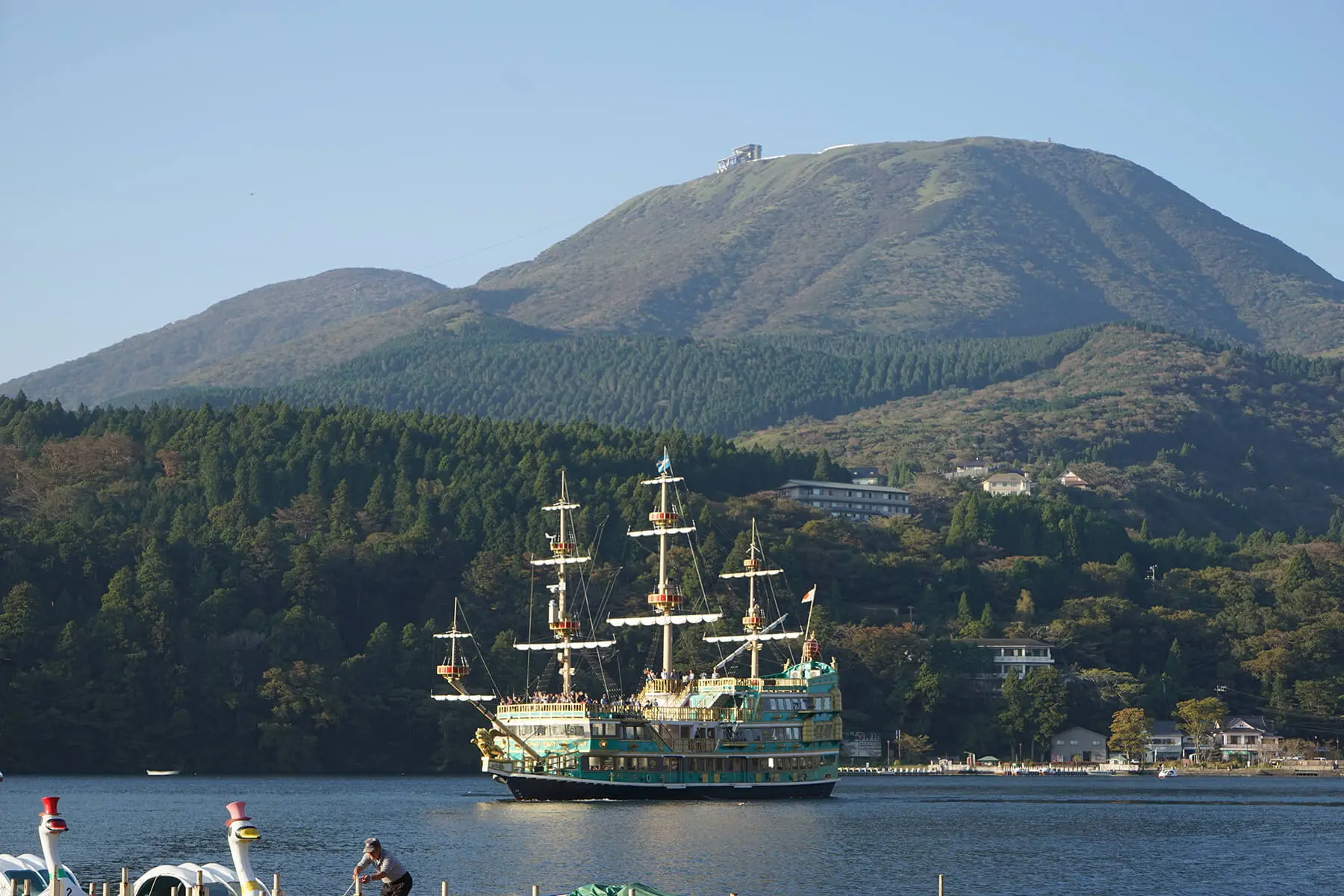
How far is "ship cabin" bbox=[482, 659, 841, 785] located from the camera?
10369cm

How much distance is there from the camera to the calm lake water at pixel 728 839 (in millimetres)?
68500

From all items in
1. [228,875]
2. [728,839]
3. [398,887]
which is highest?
[398,887]

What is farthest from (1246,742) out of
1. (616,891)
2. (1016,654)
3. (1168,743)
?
(616,891)

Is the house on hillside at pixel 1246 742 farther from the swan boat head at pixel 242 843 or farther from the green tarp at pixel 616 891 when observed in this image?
the swan boat head at pixel 242 843

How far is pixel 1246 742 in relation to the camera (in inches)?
6521

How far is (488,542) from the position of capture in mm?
165000

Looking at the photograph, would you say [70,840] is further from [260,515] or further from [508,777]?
[260,515]

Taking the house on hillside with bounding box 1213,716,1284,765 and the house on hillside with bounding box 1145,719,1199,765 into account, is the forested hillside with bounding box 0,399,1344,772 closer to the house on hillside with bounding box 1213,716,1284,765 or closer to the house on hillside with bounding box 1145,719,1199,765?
the house on hillside with bounding box 1145,719,1199,765

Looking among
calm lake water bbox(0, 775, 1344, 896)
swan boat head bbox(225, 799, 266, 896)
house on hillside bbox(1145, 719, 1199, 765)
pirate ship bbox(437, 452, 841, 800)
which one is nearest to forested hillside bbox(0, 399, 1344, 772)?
house on hillside bbox(1145, 719, 1199, 765)

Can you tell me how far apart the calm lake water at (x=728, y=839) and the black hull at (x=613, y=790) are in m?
1.36

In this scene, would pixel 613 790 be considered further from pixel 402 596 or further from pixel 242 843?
pixel 242 843

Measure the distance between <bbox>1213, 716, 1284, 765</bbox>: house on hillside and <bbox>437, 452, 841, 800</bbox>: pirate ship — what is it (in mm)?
59855

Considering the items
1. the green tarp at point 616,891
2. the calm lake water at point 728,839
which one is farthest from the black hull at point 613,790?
the green tarp at point 616,891

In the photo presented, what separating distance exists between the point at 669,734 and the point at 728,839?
2414 cm
